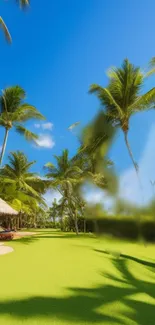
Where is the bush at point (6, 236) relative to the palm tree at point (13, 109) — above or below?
below

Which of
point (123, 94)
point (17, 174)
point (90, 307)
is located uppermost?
point (123, 94)

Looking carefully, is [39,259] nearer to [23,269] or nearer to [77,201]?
[23,269]

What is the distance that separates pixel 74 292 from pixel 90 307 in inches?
30.5

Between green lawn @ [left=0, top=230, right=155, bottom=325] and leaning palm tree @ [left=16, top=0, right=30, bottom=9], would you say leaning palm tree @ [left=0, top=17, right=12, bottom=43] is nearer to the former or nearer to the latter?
leaning palm tree @ [left=16, top=0, right=30, bottom=9]

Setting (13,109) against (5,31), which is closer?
(5,31)

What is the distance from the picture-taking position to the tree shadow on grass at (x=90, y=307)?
3801mm

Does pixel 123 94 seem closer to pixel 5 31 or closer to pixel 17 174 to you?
pixel 5 31

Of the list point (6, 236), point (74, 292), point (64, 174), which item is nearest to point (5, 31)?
point (74, 292)

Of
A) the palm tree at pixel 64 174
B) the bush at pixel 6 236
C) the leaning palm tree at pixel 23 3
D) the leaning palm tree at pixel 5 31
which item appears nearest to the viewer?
the leaning palm tree at pixel 23 3

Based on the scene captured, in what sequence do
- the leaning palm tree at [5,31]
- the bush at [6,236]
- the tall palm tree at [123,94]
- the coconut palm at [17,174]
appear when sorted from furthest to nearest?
1. the coconut palm at [17,174]
2. the bush at [6,236]
3. the tall palm tree at [123,94]
4. the leaning palm tree at [5,31]

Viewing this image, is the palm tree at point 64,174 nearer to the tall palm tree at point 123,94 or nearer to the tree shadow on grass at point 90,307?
the tall palm tree at point 123,94

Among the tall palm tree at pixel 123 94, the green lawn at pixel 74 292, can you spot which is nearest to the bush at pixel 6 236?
the green lawn at pixel 74 292

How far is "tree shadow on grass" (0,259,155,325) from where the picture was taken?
3.80 meters

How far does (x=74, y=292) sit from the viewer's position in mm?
5035
